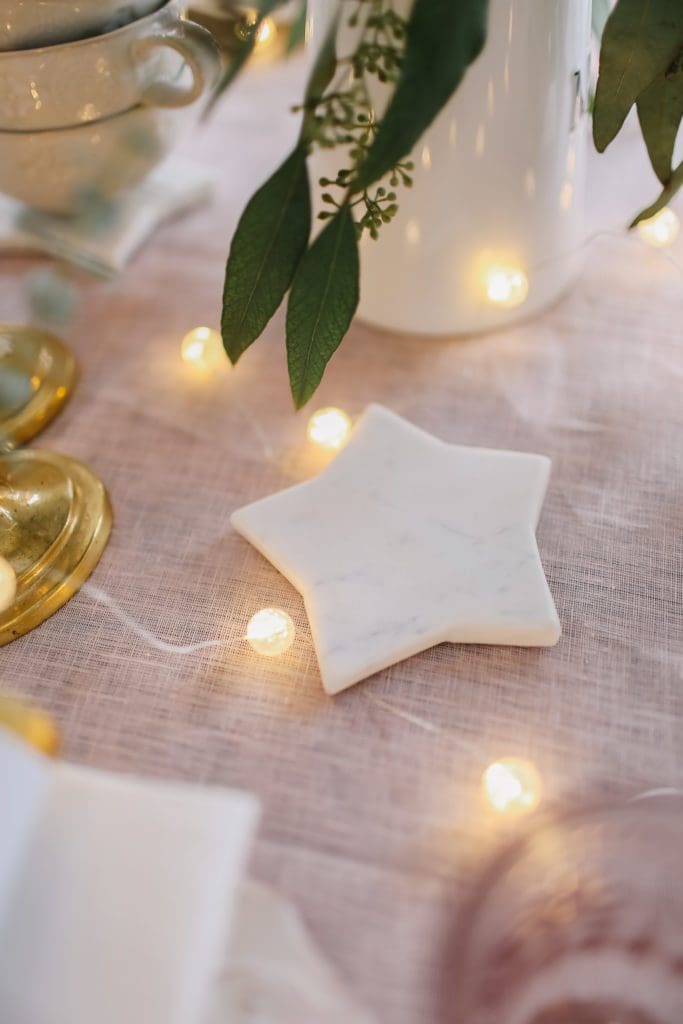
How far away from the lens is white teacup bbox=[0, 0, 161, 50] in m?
0.49

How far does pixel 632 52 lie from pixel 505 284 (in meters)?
0.15

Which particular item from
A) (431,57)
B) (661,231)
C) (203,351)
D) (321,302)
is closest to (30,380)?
(203,351)

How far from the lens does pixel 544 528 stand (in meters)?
0.49

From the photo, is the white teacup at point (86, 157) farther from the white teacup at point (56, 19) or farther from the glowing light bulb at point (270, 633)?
the glowing light bulb at point (270, 633)

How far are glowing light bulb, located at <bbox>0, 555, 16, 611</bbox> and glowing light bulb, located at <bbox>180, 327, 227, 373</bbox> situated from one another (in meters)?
0.20

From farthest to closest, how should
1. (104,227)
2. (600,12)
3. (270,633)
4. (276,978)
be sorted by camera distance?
(104,227)
(600,12)
(270,633)
(276,978)

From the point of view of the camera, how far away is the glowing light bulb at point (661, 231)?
65cm

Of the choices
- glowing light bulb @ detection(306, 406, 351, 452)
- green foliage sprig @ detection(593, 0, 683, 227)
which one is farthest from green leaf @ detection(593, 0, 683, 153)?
glowing light bulb @ detection(306, 406, 351, 452)

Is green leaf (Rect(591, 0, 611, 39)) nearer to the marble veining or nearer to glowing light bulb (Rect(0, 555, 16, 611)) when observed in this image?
the marble veining

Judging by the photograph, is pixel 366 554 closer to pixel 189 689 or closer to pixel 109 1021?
pixel 189 689

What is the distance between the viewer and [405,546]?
18.4 inches

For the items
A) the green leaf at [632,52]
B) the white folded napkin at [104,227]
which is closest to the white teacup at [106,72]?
the white folded napkin at [104,227]

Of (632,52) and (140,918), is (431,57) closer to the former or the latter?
(632,52)

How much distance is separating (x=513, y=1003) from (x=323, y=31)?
0.46 metres
